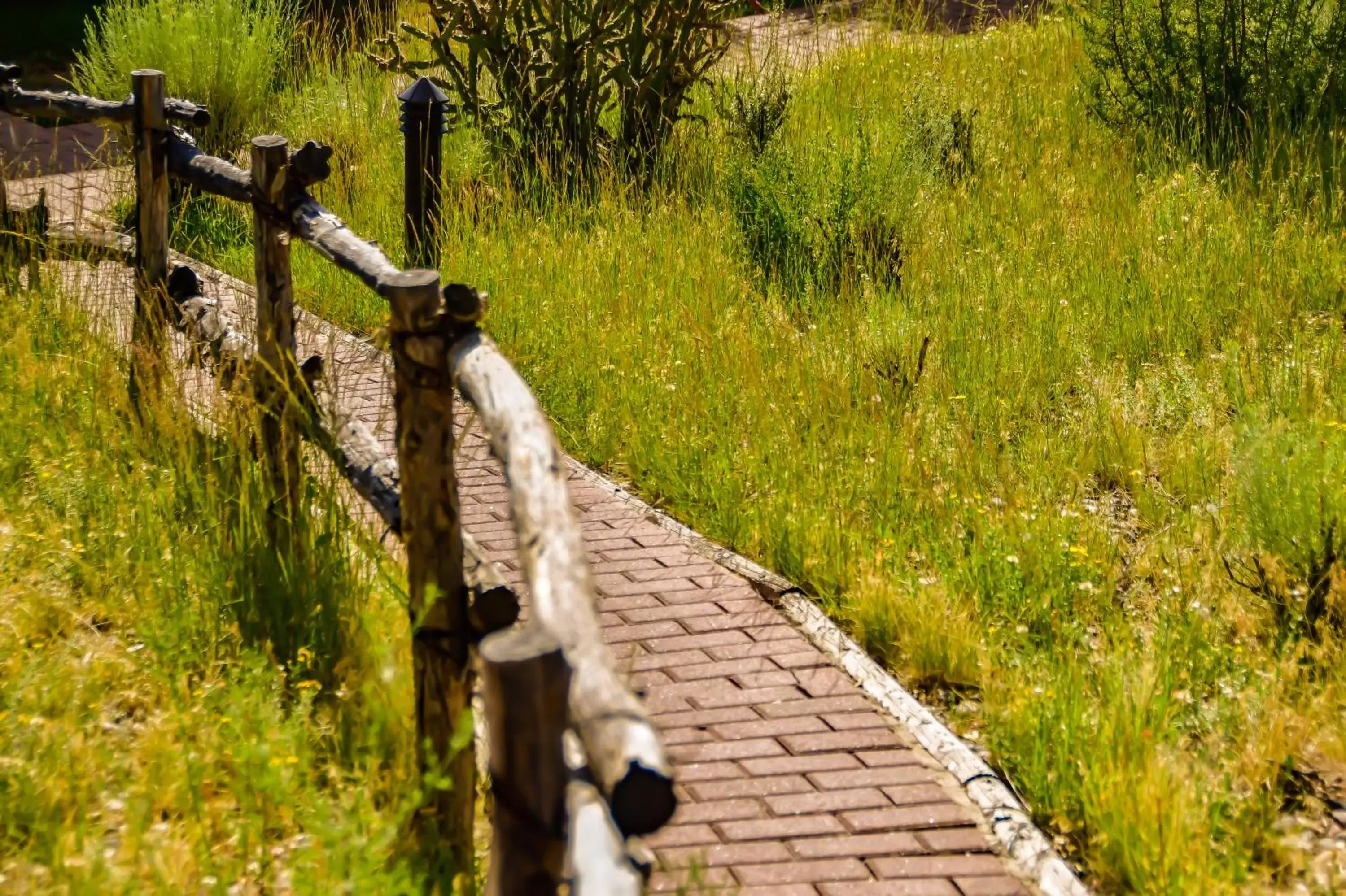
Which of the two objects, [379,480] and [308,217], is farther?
[308,217]

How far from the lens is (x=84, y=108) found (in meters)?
6.14

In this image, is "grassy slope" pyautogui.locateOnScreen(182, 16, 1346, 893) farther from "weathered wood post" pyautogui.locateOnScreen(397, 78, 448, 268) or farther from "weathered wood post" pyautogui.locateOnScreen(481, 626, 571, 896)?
"weathered wood post" pyautogui.locateOnScreen(481, 626, 571, 896)

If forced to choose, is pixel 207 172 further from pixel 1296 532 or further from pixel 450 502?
pixel 1296 532

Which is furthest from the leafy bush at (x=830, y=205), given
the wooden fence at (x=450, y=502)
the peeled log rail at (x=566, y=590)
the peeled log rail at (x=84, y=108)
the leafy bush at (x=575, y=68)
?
the peeled log rail at (x=566, y=590)

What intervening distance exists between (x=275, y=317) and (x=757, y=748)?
194cm

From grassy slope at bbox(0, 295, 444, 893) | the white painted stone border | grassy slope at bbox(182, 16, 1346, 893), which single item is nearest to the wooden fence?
grassy slope at bbox(0, 295, 444, 893)

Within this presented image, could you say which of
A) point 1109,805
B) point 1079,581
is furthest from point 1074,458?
point 1109,805

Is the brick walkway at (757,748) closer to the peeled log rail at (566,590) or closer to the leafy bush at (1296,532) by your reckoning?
the peeled log rail at (566,590)

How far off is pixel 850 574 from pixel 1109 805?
1431 mm

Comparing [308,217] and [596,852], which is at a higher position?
[308,217]

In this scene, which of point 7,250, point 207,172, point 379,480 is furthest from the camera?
point 7,250

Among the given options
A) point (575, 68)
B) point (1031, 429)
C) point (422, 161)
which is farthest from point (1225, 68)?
point (422, 161)

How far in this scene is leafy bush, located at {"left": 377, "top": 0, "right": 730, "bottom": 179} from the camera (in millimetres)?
9281

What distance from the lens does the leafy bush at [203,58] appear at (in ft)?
33.2
